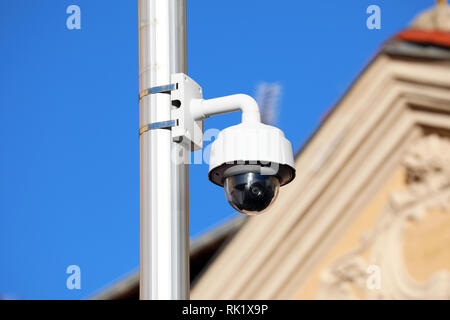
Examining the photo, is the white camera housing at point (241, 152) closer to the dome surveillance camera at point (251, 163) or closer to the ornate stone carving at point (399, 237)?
the dome surveillance camera at point (251, 163)

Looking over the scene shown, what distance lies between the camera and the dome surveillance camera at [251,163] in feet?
11.2

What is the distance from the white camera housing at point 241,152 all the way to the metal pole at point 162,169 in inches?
2.4

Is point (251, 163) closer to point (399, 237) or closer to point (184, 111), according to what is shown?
point (184, 111)

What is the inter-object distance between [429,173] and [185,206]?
649 cm

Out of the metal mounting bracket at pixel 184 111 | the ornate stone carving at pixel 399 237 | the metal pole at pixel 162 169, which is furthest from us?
the ornate stone carving at pixel 399 237

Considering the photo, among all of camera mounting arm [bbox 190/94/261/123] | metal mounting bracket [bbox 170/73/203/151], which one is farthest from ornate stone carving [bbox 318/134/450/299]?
metal mounting bracket [bbox 170/73/203/151]

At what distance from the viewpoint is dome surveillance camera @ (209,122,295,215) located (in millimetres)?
3412

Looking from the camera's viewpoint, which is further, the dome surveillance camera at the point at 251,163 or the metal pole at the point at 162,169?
the dome surveillance camera at the point at 251,163

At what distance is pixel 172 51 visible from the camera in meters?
3.42

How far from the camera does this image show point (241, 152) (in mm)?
3410

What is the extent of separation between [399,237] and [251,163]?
20.4 feet

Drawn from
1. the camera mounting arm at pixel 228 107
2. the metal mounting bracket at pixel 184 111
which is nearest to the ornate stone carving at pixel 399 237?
the camera mounting arm at pixel 228 107

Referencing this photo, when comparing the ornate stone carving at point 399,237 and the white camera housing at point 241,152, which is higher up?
the ornate stone carving at point 399,237
